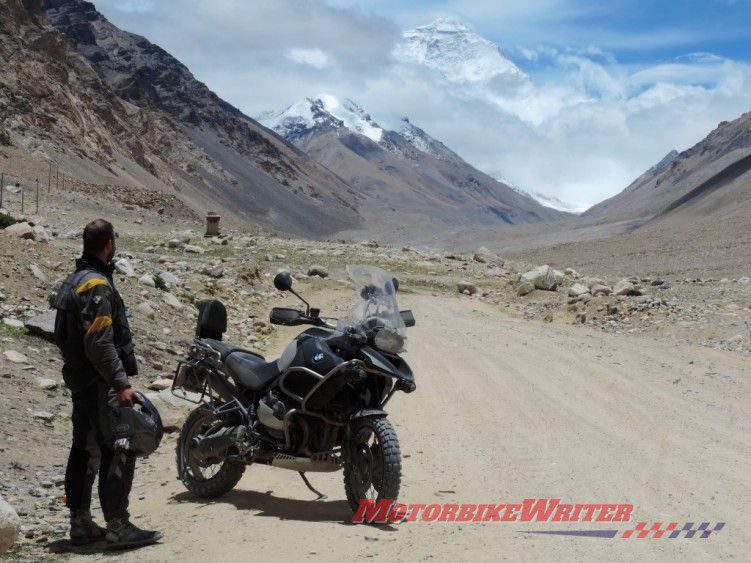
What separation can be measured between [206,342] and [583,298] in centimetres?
1659

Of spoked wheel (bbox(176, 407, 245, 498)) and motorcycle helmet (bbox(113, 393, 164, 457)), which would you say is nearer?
motorcycle helmet (bbox(113, 393, 164, 457))

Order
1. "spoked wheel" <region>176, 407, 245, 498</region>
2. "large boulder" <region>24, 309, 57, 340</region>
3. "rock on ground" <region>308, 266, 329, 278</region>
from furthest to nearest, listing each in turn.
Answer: "rock on ground" <region>308, 266, 329, 278</region>
"large boulder" <region>24, 309, 57, 340</region>
"spoked wheel" <region>176, 407, 245, 498</region>

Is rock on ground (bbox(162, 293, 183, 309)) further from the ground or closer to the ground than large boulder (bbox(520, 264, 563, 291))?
closer to the ground

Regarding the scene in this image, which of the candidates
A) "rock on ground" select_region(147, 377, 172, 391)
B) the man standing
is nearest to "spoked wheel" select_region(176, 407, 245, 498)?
the man standing

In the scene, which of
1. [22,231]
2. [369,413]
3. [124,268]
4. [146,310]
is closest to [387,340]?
[369,413]

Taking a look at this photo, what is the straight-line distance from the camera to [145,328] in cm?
1359

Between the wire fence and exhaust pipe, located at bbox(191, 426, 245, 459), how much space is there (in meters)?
33.3

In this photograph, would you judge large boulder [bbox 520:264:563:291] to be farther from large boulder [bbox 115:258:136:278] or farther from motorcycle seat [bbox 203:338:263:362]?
motorcycle seat [bbox 203:338:263:362]

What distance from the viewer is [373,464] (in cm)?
673

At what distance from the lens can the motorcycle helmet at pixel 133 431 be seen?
6.31m

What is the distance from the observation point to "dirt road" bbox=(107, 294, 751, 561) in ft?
20.3

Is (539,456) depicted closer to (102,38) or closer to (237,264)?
(237,264)

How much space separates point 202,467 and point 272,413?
3.57 ft

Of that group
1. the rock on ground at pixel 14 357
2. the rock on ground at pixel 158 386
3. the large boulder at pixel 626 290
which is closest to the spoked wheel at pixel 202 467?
the rock on ground at pixel 158 386
